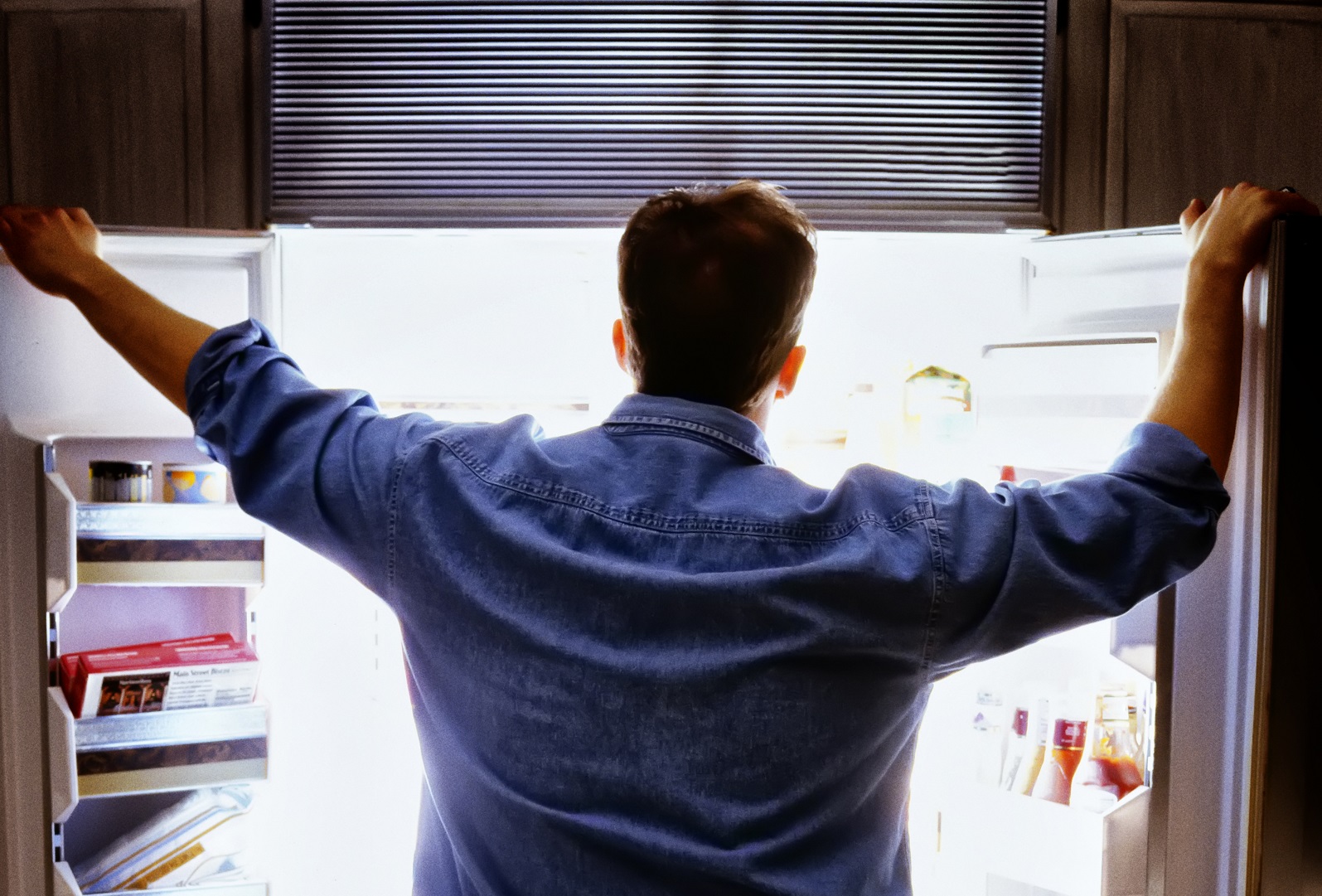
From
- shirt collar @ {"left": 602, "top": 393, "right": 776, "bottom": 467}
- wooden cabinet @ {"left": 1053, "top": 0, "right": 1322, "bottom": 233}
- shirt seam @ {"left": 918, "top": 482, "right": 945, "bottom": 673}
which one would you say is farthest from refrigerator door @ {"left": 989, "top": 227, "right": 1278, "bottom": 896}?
shirt collar @ {"left": 602, "top": 393, "right": 776, "bottom": 467}

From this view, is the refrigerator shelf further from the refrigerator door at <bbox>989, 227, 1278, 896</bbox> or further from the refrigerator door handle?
the refrigerator door at <bbox>989, 227, 1278, 896</bbox>

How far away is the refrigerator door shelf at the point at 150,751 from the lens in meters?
1.49

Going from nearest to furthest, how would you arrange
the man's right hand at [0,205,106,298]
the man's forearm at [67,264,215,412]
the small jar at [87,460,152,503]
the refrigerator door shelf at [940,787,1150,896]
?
the man's forearm at [67,264,215,412] → the man's right hand at [0,205,106,298] → the refrigerator door shelf at [940,787,1150,896] → the small jar at [87,460,152,503]

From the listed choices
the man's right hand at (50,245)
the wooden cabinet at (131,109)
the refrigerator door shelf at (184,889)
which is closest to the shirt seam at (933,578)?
the man's right hand at (50,245)

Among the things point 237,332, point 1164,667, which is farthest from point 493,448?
point 1164,667

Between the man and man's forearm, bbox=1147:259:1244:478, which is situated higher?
man's forearm, bbox=1147:259:1244:478

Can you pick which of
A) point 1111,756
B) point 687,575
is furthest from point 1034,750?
point 687,575

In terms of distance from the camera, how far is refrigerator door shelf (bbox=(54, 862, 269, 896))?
59.1 inches

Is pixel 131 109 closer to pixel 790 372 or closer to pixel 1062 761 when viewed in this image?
pixel 790 372

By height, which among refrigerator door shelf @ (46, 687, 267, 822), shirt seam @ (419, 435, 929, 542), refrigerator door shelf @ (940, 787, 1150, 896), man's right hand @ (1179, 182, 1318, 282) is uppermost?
man's right hand @ (1179, 182, 1318, 282)

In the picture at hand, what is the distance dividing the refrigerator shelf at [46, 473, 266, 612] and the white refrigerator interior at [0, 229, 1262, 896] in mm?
34

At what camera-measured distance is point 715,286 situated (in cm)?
92

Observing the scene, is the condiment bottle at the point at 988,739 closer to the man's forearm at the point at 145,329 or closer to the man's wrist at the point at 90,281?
the man's forearm at the point at 145,329

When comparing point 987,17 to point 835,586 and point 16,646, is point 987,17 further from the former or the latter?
point 16,646
